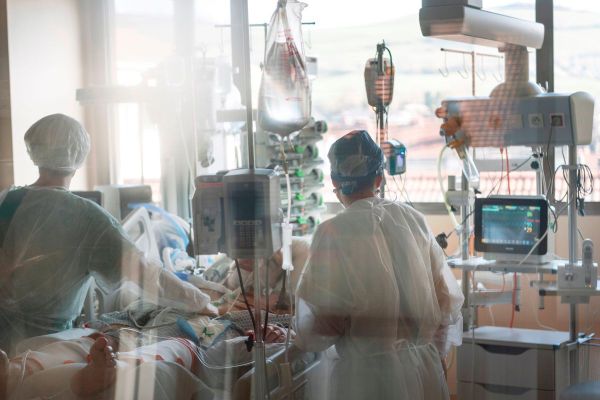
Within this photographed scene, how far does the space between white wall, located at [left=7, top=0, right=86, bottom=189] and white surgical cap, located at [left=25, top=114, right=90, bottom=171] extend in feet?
0.23

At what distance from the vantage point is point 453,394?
95.7 inches

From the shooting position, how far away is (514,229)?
8.52 ft

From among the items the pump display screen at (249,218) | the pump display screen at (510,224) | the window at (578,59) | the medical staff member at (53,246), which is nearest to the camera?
the pump display screen at (249,218)

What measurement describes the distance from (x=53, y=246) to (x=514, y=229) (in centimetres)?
144

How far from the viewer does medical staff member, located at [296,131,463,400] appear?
6.60 feet

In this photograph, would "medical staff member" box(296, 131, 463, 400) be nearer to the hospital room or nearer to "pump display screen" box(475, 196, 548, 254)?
the hospital room

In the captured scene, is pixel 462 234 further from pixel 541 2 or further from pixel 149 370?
pixel 149 370

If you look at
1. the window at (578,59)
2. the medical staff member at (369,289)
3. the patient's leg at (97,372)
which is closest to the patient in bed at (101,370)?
the patient's leg at (97,372)

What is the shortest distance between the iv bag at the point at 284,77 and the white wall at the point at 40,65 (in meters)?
0.70

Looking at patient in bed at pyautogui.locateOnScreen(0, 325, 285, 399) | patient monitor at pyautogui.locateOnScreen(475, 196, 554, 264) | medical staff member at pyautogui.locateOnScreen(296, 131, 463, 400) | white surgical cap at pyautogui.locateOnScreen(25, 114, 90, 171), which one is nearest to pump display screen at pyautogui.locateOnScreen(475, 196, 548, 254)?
patient monitor at pyautogui.locateOnScreen(475, 196, 554, 264)

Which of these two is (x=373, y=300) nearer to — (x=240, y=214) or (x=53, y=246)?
(x=240, y=214)

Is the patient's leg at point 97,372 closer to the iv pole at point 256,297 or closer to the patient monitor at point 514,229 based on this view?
the iv pole at point 256,297

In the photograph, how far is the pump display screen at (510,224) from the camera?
8.41 ft

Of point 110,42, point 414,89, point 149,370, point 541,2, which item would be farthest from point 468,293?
point 110,42
